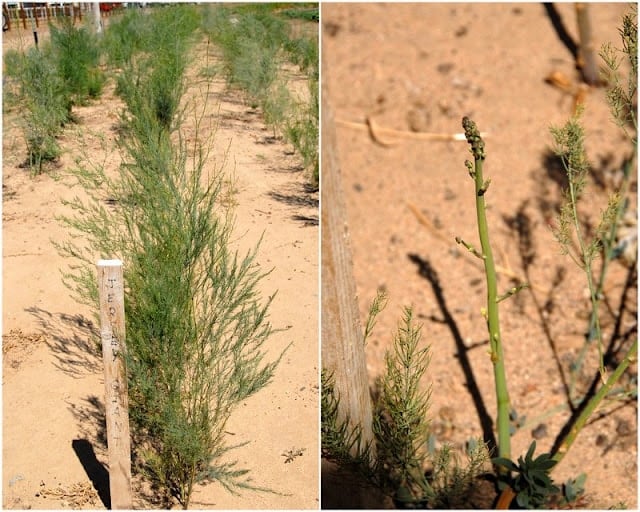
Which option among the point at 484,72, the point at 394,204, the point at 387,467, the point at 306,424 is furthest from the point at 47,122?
the point at 484,72

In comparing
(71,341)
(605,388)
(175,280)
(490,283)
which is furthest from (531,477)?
(71,341)

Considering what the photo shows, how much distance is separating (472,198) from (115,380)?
1840 mm

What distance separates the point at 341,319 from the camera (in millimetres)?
1755

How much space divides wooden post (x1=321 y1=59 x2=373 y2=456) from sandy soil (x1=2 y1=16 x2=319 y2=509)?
2.3 inches

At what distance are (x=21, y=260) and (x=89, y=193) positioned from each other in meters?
0.19

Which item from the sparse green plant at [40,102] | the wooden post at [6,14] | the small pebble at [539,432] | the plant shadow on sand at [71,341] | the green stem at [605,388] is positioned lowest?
the small pebble at [539,432]

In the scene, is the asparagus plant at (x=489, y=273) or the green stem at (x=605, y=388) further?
the green stem at (x=605, y=388)

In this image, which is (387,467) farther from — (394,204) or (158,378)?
(394,204)

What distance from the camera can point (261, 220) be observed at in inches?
67.6

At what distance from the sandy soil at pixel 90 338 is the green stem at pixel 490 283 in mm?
335

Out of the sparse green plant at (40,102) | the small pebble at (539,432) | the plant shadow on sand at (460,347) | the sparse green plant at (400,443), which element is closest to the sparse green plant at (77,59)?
the sparse green plant at (40,102)

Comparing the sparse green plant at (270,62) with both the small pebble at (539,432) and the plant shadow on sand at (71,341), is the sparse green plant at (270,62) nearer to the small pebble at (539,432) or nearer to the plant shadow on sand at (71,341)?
the plant shadow on sand at (71,341)

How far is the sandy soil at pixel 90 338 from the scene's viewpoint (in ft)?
Answer: 5.51

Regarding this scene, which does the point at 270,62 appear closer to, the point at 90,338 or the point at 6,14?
the point at 6,14
